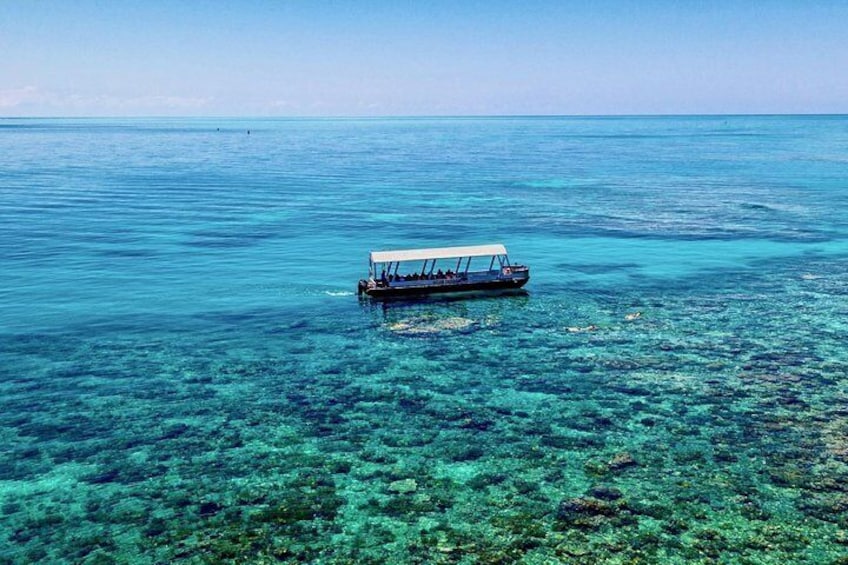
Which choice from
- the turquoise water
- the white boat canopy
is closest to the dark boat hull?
A: the turquoise water

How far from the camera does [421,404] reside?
42844 millimetres

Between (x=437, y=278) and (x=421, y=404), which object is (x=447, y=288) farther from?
(x=421, y=404)

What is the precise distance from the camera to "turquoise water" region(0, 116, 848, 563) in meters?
30.0

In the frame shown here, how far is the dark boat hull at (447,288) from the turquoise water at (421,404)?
5.40 ft

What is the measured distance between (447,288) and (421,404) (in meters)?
26.5

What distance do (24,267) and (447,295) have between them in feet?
169

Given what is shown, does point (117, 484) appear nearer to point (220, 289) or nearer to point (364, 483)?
point (364, 483)

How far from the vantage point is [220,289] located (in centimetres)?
7019

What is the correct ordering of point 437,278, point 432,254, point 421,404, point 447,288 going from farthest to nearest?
point 447,288 → point 432,254 → point 437,278 → point 421,404

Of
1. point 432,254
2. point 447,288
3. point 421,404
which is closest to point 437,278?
point 447,288

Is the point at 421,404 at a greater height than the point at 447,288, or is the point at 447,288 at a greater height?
the point at 447,288

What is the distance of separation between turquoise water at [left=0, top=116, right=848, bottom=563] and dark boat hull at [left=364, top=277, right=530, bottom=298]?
1644mm

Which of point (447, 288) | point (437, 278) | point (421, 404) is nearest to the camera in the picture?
point (421, 404)

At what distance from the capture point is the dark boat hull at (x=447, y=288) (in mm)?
66062
